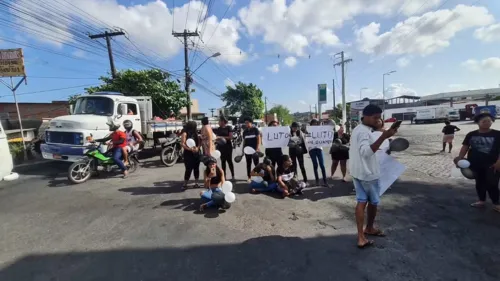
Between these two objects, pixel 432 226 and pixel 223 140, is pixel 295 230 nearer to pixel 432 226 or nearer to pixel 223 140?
pixel 432 226

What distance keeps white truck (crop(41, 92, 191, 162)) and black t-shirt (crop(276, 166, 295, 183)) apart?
19.4 feet

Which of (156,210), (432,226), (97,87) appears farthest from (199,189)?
(97,87)

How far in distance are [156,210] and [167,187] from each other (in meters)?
1.68

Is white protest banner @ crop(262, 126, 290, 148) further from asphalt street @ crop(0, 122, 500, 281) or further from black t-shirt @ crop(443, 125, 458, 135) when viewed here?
black t-shirt @ crop(443, 125, 458, 135)

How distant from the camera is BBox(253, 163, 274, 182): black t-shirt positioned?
243 inches

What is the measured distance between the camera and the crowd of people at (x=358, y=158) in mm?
3428

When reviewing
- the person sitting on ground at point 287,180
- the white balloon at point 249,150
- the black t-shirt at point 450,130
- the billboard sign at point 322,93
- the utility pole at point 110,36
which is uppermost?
the utility pole at point 110,36

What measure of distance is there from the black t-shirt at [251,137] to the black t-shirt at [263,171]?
0.92 metres

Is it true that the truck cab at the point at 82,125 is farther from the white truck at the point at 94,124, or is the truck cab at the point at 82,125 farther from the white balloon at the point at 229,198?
the white balloon at the point at 229,198

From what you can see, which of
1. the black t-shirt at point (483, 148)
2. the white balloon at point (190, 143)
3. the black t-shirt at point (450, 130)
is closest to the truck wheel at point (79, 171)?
the white balloon at point (190, 143)

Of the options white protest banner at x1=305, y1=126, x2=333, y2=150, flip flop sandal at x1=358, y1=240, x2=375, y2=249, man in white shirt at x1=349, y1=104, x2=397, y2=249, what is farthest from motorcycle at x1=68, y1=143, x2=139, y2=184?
flip flop sandal at x1=358, y1=240, x2=375, y2=249

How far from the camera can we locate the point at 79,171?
7.34 metres

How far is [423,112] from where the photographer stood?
45.6 metres

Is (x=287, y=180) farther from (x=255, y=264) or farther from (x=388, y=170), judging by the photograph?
(x=255, y=264)
